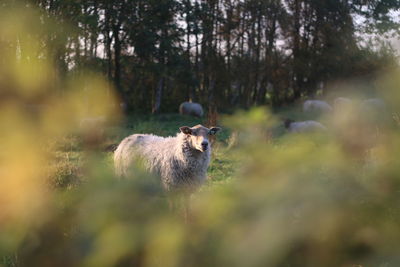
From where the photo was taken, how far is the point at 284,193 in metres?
0.87

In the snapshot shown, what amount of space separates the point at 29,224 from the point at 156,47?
22309 mm

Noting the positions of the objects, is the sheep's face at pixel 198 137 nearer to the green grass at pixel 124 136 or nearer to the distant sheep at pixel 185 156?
the distant sheep at pixel 185 156

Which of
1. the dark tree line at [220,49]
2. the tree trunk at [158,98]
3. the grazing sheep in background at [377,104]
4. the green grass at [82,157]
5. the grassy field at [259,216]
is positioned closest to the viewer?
the grassy field at [259,216]

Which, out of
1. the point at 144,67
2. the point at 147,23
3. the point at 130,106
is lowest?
the point at 130,106

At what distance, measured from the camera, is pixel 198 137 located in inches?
231

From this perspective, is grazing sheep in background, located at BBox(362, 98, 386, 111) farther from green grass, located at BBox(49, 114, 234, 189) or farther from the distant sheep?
the distant sheep

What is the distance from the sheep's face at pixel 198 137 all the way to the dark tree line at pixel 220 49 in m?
15.5

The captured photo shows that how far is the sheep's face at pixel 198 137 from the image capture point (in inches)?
227

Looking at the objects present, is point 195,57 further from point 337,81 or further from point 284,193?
point 284,193

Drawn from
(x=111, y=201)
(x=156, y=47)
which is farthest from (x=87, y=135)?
(x=156, y=47)

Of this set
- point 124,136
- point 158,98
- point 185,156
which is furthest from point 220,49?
point 185,156

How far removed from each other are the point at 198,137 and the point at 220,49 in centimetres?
2289

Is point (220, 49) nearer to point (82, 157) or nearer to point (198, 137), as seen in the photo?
point (198, 137)

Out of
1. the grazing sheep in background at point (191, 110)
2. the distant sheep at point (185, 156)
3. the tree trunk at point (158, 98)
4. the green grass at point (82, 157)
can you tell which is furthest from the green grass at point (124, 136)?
the tree trunk at point (158, 98)
